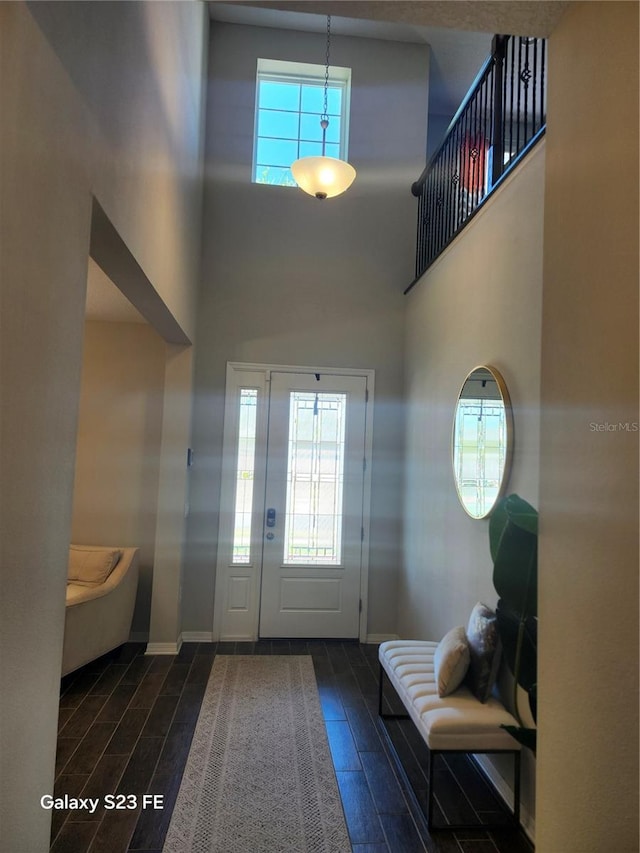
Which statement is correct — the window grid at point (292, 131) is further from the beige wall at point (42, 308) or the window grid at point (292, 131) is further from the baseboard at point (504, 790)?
the baseboard at point (504, 790)

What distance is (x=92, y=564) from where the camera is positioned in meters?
3.96

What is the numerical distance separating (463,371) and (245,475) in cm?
220

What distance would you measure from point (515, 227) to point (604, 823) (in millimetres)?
2439

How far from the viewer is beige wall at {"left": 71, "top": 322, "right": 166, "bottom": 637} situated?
14.3 ft

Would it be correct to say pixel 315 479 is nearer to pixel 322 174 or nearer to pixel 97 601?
pixel 97 601

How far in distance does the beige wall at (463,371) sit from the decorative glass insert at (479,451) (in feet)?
0.38

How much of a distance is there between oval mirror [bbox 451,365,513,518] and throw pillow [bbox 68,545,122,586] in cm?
279

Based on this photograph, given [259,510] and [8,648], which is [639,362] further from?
[259,510]

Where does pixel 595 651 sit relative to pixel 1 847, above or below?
above

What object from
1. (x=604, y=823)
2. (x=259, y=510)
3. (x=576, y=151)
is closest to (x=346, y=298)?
(x=259, y=510)

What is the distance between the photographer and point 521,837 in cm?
215

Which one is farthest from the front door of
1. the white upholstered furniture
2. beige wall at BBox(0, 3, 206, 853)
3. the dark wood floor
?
beige wall at BBox(0, 3, 206, 853)

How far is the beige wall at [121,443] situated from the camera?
437 cm

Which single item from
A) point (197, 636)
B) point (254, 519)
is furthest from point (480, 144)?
point (197, 636)
